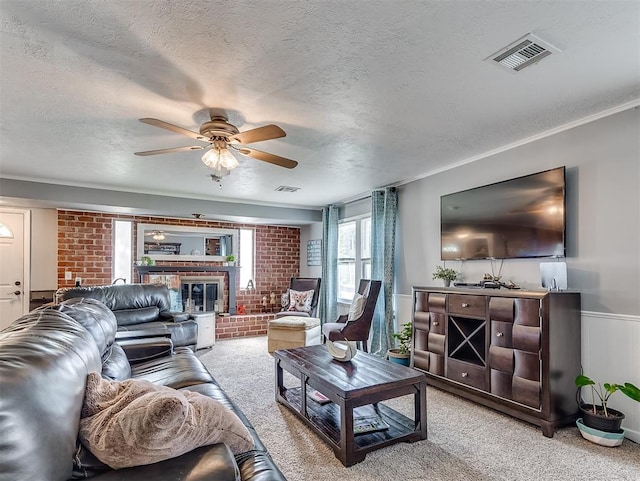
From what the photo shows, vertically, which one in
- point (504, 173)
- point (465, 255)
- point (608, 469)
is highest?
point (504, 173)

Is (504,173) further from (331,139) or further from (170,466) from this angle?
(170,466)

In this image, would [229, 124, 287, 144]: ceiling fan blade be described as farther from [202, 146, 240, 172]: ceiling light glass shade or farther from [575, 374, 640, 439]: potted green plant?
[575, 374, 640, 439]: potted green plant

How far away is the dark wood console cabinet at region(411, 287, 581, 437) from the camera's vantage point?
8.33 ft

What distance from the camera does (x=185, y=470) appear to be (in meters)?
1.02

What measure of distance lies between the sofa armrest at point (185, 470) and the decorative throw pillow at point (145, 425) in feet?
0.06

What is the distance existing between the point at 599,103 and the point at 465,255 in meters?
1.67

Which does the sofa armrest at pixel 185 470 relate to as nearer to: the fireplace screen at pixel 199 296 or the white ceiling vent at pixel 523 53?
the white ceiling vent at pixel 523 53

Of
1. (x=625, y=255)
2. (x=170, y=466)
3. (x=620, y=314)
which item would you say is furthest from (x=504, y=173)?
(x=170, y=466)

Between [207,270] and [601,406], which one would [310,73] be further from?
A: [207,270]

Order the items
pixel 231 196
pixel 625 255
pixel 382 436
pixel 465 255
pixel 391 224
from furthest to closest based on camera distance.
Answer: pixel 231 196
pixel 391 224
pixel 465 255
pixel 625 255
pixel 382 436

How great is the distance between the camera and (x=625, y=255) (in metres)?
2.52

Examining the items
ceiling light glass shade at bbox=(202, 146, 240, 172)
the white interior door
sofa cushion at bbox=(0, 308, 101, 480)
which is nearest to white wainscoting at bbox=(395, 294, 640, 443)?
ceiling light glass shade at bbox=(202, 146, 240, 172)

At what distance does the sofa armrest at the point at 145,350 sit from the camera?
113 inches

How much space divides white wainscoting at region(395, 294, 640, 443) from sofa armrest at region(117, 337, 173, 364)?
3373mm
